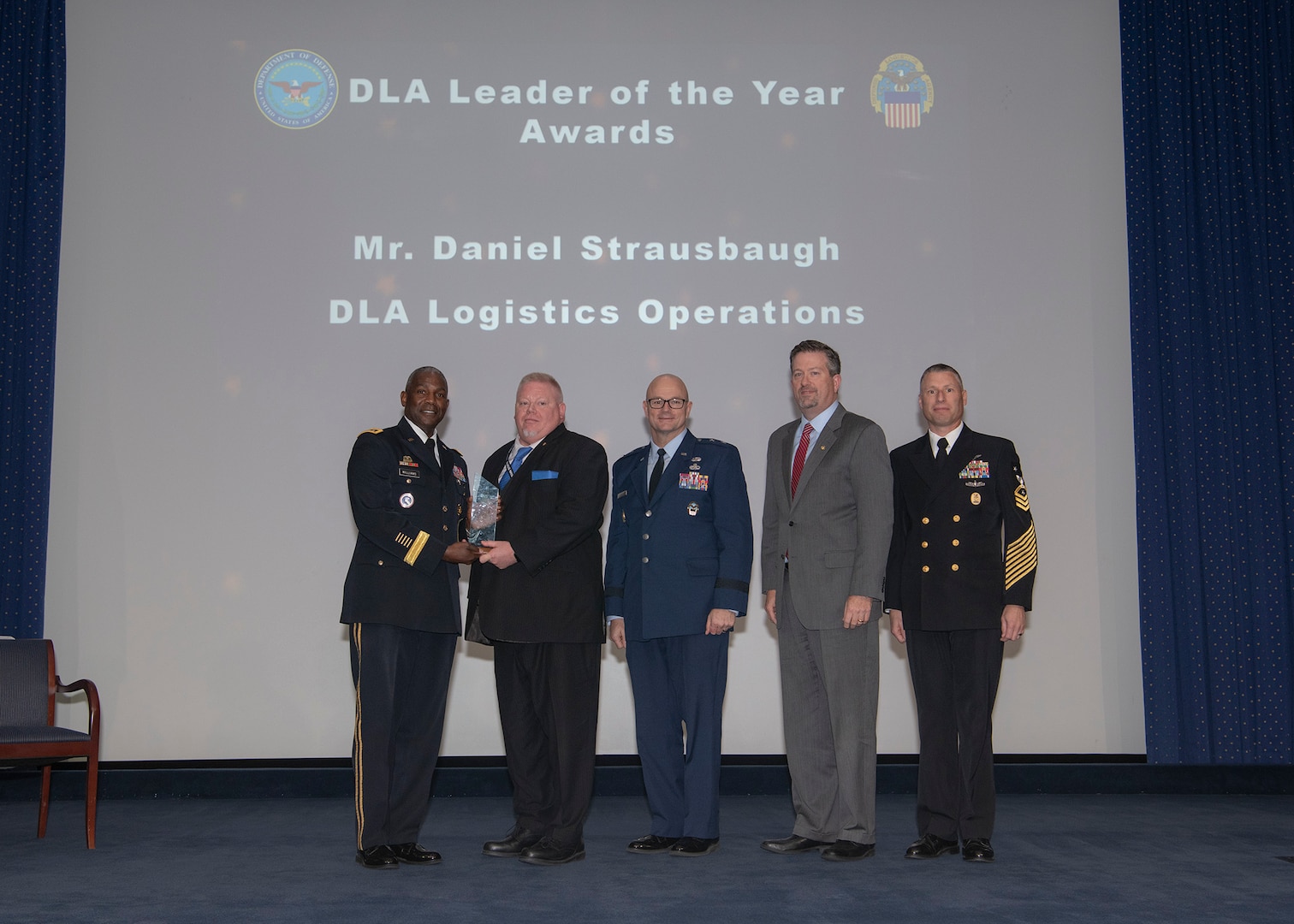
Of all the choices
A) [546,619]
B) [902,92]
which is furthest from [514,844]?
[902,92]

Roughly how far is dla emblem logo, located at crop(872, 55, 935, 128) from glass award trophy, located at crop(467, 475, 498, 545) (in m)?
2.86

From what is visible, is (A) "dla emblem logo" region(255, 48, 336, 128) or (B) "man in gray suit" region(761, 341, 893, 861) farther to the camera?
(A) "dla emblem logo" region(255, 48, 336, 128)

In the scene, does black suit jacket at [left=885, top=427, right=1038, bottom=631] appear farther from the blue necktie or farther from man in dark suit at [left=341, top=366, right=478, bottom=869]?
man in dark suit at [left=341, top=366, right=478, bottom=869]

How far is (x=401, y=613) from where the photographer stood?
3.14m

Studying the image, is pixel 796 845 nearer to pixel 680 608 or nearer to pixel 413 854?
pixel 680 608

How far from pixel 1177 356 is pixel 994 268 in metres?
0.93

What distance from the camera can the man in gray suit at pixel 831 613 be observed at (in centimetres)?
330

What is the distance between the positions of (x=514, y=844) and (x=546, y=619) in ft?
2.48

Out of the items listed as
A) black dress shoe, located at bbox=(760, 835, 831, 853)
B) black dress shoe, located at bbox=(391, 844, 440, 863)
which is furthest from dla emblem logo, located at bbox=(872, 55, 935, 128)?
black dress shoe, located at bbox=(391, 844, 440, 863)

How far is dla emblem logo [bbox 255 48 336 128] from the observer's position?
4.81m

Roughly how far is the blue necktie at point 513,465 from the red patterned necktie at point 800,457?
0.89 metres

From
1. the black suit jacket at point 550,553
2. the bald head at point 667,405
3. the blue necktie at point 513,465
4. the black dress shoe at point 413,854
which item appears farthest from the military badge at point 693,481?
the black dress shoe at point 413,854

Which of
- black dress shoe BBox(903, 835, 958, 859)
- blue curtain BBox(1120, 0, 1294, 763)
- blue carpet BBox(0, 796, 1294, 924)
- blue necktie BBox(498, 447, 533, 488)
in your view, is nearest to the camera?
blue carpet BBox(0, 796, 1294, 924)

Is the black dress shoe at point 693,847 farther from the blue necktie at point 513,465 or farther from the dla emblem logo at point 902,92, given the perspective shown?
the dla emblem logo at point 902,92
